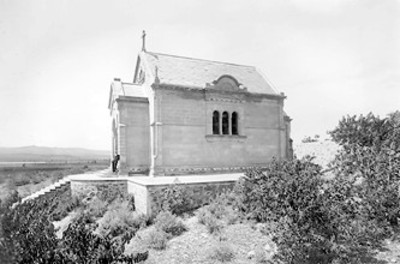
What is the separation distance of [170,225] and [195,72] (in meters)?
12.4

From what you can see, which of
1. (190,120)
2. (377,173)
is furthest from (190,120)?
(377,173)

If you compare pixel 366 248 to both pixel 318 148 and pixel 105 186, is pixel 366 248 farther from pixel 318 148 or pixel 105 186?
pixel 318 148

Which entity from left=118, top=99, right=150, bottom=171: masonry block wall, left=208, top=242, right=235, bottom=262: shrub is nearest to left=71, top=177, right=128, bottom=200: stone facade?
left=118, top=99, right=150, bottom=171: masonry block wall

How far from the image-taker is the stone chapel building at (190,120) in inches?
671

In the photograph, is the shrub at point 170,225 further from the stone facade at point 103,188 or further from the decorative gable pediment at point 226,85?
the decorative gable pediment at point 226,85

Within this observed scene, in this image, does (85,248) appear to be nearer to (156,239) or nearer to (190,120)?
(156,239)

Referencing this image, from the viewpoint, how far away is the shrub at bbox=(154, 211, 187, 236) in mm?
10219

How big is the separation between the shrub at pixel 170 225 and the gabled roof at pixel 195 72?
9.47 meters

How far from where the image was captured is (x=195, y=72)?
1947cm

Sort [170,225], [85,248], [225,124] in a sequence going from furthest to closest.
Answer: [225,124]
[170,225]
[85,248]

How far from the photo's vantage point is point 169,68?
18.7 metres

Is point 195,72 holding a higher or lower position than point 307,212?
higher

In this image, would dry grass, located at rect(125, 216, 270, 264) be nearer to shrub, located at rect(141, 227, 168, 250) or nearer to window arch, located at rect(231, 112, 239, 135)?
shrub, located at rect(141, 227, 168, 250)


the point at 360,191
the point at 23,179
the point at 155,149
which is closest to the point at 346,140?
the point at 360,191
